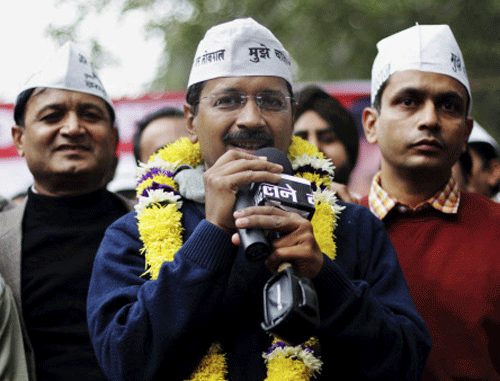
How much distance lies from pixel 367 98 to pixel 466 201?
503cm

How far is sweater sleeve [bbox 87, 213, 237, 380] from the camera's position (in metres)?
1.74

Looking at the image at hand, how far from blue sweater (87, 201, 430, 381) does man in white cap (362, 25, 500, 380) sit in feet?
1.69

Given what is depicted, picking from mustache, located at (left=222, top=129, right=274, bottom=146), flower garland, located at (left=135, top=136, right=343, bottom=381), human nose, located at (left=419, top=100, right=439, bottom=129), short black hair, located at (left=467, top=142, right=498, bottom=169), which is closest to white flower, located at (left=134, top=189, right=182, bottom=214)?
flower garland, located at (left=135, top=136, right=343, bottom=381)

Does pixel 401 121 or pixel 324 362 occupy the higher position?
pixel 401 121

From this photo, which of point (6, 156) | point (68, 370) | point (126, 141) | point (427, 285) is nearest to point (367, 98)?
point (126, 141)

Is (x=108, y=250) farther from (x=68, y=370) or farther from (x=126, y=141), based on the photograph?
(x=126, y=141)

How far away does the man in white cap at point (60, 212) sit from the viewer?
2.67m

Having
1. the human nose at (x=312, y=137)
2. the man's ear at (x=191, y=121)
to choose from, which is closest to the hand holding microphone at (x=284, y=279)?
the man's ear at (x=191, y=121)

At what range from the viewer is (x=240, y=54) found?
2297 mm

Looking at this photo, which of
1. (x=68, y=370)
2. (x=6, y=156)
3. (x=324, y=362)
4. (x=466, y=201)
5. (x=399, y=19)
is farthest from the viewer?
(x=399, y=19)

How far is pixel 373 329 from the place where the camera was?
1731 mm

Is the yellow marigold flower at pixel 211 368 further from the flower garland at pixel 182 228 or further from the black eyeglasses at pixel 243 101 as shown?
the black eyeglasses at pixel 243 101

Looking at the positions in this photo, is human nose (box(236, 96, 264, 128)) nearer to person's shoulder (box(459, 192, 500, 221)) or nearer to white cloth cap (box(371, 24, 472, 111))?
white cloth cap (box(371, 24, 472, 111))

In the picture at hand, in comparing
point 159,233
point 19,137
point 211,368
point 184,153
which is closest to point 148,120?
point 19,137
